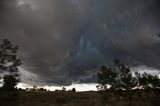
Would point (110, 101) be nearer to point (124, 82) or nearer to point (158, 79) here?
point (124, 82)

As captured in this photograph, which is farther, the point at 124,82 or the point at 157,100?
the point at 124,82

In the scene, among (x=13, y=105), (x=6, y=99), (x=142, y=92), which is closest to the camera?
(x=6, y=99)

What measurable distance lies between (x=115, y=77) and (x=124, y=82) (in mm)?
2301

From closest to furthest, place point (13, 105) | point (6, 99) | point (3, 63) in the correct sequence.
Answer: point (3, 63)
point (6, 99)
point (13, 105)

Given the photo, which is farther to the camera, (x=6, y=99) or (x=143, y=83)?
(x=143, y=83)

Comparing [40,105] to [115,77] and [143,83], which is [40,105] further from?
[143,83]

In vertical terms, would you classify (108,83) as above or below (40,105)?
above

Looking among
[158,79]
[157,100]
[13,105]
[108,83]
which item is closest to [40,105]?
[13,105]

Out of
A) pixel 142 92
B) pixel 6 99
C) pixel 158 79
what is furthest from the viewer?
pixel 142 92

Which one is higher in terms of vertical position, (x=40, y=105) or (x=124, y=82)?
(x=124, y=82)

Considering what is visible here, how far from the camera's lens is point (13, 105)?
5506 cm

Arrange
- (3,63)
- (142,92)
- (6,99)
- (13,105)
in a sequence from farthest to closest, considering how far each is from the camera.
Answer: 1. (142,92)
2. (13,105)
3. (6,99)
4. (3,63)

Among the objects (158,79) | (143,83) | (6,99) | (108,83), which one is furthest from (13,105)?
(158,79)

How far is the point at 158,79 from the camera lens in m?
68.0
